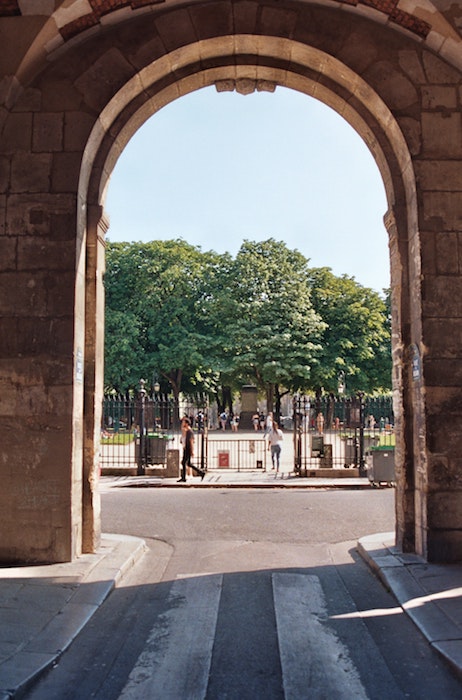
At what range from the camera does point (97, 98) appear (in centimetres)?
697

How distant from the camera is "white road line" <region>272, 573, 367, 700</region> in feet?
12.4

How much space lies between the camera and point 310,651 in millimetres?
4387

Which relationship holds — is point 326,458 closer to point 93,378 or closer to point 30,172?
point 93,378

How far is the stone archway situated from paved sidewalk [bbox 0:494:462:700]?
0.36m

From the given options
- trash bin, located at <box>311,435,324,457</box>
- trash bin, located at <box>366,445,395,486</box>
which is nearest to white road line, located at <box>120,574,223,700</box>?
trash bin, located at <box>366,445,395,486</box>

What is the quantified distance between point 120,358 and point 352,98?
3209 cm

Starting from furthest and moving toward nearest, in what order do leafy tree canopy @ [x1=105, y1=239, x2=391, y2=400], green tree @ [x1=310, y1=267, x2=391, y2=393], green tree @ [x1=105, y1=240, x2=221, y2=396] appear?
green tree @ [x1=310, y1=267, x2=391, y2=393] < green tree @ [x1=105, y1=240, x2=221, y2=396] < leafy tree canopy @ [x1=105, y1=239, x2=391, y2=400]

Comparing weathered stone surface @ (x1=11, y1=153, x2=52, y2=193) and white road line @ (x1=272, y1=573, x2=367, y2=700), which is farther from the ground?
weathered stone surface @ (x1=11, y1=153, x2=52, y2=193)

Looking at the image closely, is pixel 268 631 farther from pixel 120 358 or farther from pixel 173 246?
pixel 173 246

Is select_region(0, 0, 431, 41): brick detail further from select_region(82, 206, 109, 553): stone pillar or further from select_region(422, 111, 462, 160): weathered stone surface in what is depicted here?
select_region(82, 206, 109, 553): stone pillar

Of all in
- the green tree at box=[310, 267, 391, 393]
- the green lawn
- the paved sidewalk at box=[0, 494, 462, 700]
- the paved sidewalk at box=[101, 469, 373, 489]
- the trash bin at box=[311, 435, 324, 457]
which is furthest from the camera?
the green tree at box=[310, 267, 391, 393]

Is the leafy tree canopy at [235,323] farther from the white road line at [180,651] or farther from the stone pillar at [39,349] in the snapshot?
the white road line at [180,651]

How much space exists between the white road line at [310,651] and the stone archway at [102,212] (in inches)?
66.9

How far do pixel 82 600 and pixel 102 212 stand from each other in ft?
14.5
